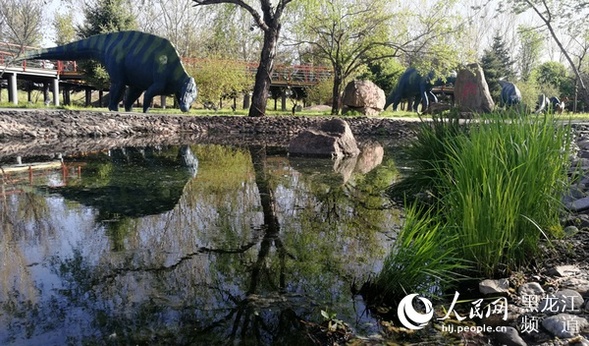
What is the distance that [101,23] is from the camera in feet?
74.9

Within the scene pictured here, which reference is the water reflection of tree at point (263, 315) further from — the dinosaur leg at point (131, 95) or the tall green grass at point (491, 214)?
the dinosaur leg at point (131, 95)

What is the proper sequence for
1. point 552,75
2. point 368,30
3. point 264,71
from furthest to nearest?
1. point 552,75
2. point 368,30
3. point 264,71

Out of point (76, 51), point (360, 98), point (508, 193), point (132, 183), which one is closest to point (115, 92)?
point (76, 51)

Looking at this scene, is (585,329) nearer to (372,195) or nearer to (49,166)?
(372,195)

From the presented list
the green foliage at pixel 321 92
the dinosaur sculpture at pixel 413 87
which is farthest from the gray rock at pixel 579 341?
the green foliage at pixel 321 92

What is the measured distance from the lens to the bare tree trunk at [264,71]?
15.0m

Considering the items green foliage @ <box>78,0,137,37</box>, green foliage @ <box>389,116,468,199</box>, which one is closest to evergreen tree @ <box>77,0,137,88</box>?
green foliage @ <box>78,0,137,37</box>

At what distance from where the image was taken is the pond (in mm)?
2512

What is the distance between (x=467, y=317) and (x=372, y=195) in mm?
3381

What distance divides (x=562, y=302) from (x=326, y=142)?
7.32m

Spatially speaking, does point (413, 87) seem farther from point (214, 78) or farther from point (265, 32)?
point (265, 32)

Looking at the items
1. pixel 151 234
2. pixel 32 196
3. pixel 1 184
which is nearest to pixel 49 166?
pixel 1 184

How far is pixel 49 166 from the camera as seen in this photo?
7.73 meters

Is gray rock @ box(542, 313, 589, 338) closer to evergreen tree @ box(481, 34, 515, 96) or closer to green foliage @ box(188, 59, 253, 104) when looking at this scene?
green foliage @ box(188, 59, 253, 104)
